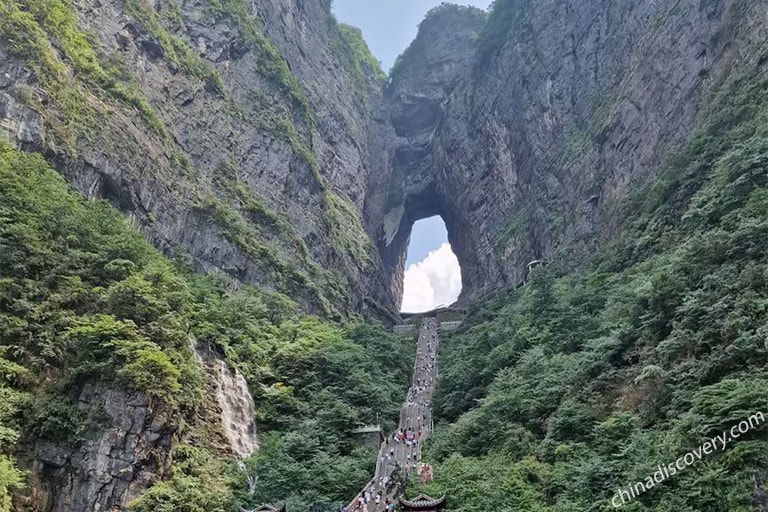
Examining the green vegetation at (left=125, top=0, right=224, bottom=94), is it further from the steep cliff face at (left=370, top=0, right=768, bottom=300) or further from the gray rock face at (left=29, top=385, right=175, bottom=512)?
the gray rock face at (left=29, top=385, right=175, bottom=512)

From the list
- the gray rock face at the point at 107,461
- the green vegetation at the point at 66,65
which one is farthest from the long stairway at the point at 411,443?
the green vegetation at the point at 66,65

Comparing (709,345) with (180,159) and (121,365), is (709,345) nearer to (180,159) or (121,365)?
(121,365)

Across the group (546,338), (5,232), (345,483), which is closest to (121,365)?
(5,232)

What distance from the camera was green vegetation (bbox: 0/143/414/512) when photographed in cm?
1383

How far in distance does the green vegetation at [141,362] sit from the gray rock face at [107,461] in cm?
26

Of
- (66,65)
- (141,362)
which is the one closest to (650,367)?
(141,362)

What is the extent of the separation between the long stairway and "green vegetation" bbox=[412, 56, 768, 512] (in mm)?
927

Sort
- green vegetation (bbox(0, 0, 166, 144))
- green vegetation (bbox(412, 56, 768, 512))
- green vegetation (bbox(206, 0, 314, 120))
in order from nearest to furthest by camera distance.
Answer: green vegetation (bbox(412, 56, 768, 512)) < green vegetation (bbox(0, 0, 166, 144)) < green vegetation (bbox(206, 0, 314, 120))

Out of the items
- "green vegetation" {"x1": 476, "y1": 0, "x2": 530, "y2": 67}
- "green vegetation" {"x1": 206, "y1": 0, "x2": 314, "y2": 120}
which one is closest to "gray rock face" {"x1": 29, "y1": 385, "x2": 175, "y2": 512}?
"green vegetation" {"x1": 206, "y1": 0, "x2": 314, "y2": 120}

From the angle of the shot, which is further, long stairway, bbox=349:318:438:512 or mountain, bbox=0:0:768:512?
long stairway, bbox=349:318:438:512

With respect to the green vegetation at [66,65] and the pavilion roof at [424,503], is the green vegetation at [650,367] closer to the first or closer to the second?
the pavilion roof at [424,503]

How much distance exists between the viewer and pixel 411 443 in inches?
756

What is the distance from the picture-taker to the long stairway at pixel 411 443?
15258 mm

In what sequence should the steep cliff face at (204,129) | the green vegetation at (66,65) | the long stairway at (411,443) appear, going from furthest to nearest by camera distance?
the steep cliff face at (204,129), the green vegetation at (66,65), the long stairway at (411,443)
